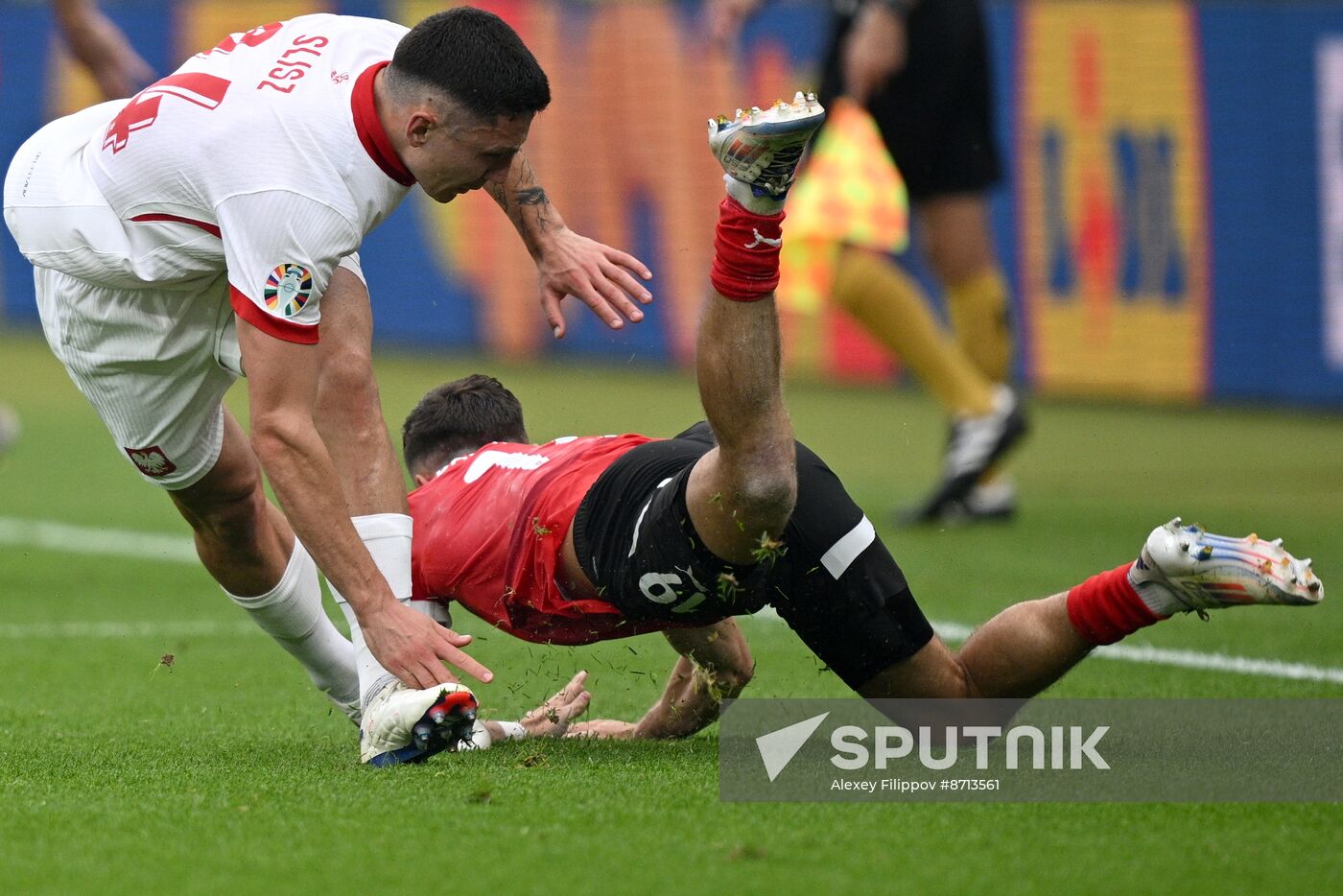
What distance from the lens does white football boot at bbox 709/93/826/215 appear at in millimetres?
3295

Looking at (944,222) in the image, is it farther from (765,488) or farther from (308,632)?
(765,488)

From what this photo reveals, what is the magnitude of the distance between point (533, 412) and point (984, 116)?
8.20ft

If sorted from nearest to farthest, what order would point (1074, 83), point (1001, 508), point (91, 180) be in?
point (91, 180) < point (1001, 508) < point (1074, 83)

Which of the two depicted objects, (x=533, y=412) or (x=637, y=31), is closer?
(x=533, y=412)

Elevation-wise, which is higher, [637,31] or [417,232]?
[637,31]

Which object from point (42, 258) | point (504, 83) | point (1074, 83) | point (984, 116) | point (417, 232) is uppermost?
point (504, 83)

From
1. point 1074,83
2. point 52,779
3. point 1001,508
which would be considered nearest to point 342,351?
point 52,779

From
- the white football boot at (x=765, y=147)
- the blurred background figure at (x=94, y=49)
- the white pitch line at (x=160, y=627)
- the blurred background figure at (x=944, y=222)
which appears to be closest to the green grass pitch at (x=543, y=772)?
the white pitch line at (x=160, y=627)

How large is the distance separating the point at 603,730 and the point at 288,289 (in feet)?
4.46

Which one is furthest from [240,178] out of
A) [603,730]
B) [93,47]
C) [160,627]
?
[93,47]

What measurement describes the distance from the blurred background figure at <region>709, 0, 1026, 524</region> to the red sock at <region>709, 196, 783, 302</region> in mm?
4767

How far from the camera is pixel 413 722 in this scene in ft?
12.0

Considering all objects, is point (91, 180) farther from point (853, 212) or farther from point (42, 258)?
point (853, 212)

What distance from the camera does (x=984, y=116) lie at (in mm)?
8773
